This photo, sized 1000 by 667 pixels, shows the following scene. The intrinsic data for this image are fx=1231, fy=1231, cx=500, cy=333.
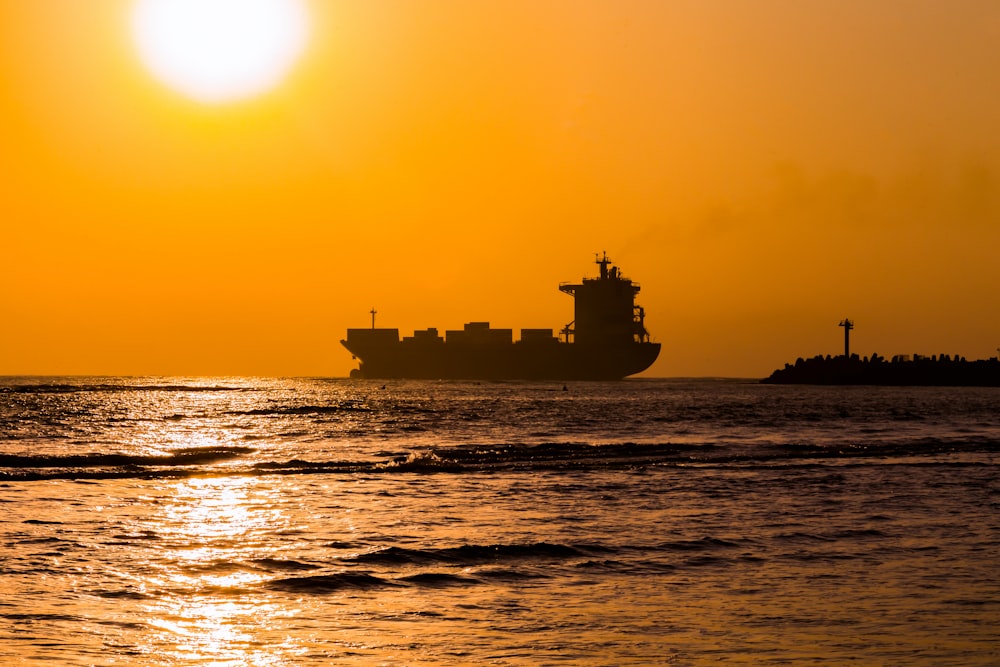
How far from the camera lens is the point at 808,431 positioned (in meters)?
53.4

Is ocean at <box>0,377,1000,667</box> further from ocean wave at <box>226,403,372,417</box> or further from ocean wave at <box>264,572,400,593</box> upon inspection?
ocean wave at <box>226,403,372,417</box>

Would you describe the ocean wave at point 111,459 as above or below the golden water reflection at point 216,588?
below

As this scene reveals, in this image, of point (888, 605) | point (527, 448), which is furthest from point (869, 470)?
point (888, 605)

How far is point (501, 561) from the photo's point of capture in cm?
1617

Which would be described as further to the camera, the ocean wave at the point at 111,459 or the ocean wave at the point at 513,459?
the ocean wave at the point at 111,459

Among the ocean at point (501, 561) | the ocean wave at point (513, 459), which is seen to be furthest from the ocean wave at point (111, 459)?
the ocean at point (501, 561)

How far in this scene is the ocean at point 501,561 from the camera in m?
11.3

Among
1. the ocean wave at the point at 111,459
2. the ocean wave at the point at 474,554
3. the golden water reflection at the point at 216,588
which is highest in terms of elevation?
the ocean wave at the point at 474,554

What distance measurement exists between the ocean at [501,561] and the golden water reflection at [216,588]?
47mm

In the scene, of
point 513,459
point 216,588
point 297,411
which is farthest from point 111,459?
point 297,411

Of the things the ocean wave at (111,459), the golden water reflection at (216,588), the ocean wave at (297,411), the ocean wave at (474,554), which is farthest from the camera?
the ocean wave at (297,411)

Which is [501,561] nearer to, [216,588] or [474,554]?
[474,554]

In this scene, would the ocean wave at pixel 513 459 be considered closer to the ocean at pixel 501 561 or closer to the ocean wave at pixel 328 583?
the ocean at pixel 501 561

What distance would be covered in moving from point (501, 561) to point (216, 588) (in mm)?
3847
